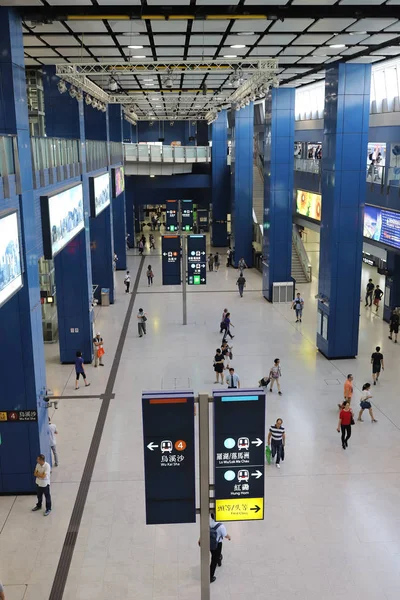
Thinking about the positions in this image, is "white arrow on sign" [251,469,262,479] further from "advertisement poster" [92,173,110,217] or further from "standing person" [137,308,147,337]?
"standing person" [137,308,147,337]

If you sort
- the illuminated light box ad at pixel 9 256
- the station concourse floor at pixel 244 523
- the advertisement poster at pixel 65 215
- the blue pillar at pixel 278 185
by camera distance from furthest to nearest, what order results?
the blue pillar at pixel 278 185 < the advertisement poster at pixel 65 215 < the station concourse floor at pixel 244 523 < the illuminated light box ad at pixel 9 256

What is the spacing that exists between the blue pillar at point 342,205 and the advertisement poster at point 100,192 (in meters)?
7.66

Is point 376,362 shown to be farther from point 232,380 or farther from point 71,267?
point 71,267

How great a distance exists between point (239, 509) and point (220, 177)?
4028 centimetres

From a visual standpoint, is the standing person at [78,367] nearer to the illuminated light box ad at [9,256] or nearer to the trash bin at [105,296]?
the illuminated light box ad at [9,256]

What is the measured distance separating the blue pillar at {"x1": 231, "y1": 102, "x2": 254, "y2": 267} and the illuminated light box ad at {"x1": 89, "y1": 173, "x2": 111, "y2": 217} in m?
13.5

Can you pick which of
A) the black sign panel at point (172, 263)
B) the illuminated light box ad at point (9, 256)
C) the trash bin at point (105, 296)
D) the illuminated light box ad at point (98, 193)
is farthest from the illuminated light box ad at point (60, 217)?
the trash bin at point (105, 296)

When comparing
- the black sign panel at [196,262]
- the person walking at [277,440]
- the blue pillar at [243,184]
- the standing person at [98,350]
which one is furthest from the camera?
the blue pillar at [243,184]

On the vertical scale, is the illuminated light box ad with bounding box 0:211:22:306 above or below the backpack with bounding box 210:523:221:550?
above

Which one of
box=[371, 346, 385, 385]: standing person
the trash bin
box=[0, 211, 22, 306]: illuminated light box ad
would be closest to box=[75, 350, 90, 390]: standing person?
box=[0, 211, 22, 306]: illuminated light box ad

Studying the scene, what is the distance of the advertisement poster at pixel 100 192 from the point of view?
20242 millimetres

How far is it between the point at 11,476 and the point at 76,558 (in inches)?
116

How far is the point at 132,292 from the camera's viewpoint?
31.1m

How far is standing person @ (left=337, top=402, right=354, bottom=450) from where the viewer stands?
1339cm
